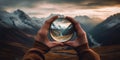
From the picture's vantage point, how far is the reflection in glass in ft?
25.9

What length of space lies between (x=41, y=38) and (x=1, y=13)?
5.93 ft

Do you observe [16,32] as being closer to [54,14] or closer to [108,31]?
[54,14]

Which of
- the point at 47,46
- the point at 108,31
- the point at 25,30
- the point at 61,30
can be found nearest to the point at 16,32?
the point at 25,30

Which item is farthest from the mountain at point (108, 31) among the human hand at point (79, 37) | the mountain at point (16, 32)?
the human hand at point (79, 37)

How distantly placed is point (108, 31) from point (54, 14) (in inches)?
54.5

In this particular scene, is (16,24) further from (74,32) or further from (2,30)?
(74,32)

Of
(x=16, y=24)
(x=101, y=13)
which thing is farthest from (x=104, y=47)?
(x=16, y=24)

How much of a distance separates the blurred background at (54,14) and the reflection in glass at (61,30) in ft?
1.55

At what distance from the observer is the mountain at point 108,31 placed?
358 inches

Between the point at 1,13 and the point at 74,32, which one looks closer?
the point at 74,32

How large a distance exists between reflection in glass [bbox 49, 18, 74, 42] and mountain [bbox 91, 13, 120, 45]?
3.04 feet

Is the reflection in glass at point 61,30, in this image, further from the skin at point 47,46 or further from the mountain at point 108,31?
the mountain at point 108,31

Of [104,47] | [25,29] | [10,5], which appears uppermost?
[10,5]

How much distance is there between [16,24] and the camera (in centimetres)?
882
